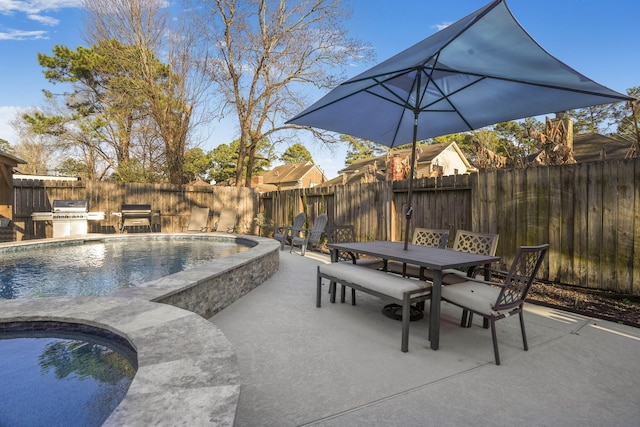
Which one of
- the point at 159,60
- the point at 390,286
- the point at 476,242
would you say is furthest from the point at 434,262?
the point at 159,60

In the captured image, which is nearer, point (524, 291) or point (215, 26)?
point (524, 291)

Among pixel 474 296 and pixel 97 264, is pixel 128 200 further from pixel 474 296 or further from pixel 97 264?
pixel 474 296

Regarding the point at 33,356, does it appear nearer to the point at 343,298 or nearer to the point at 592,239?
the point at 343,298

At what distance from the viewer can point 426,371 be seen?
85.0 inches

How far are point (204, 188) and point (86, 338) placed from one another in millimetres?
9955

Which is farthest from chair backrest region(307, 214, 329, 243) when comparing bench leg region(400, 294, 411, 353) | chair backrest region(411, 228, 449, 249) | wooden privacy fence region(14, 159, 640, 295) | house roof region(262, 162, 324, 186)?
house roof region(262, 162, 324, 186)

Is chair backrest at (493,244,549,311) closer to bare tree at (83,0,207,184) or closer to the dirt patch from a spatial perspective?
the dirt patch

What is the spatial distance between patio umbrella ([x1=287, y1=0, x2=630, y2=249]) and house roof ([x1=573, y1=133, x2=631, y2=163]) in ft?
41.6

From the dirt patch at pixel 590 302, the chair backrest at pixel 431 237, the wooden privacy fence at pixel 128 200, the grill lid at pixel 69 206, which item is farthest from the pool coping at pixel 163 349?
the wooden privacy fence at pixel 128 200

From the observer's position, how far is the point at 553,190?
4.11 metres

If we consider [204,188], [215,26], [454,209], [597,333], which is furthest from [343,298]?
[215,26]

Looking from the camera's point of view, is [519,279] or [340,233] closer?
[519,279]

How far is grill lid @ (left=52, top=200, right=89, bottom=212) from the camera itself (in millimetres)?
8445

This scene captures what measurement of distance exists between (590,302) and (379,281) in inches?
106
